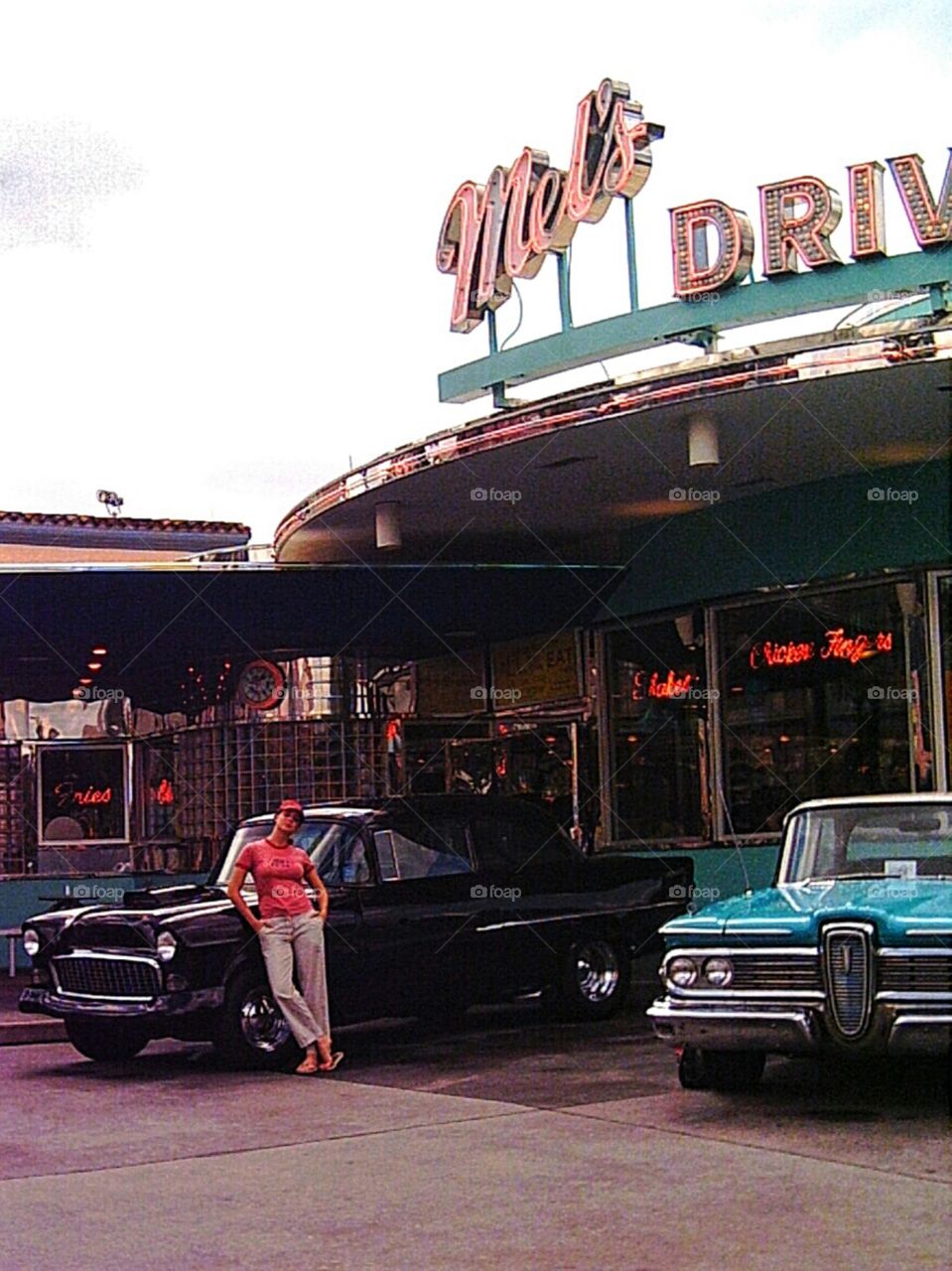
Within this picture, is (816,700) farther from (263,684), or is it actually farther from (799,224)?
(263,684)

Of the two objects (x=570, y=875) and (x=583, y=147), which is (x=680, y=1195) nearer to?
(x=570, y=875)

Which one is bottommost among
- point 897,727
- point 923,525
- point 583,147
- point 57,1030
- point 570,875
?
point 57,1030

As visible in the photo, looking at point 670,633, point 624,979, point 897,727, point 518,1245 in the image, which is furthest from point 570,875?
point 518,1245

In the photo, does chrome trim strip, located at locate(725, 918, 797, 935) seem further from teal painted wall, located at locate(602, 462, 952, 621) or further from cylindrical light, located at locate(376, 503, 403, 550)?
cylindrical light, located at locate(376, 503, 403, 550)

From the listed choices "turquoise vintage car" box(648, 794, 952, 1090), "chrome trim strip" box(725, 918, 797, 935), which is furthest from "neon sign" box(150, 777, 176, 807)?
"chrome trim strip" box(725, 918, 797, 935)

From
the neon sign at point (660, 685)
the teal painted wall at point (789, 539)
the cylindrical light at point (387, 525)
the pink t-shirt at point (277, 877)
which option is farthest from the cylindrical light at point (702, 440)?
the pink t-shirt at point (277, 877)

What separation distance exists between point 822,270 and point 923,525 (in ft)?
10.9

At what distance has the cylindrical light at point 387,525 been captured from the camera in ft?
55.2

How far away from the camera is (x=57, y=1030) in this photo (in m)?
14.1

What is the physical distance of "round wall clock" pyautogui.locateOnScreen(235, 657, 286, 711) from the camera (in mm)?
19812

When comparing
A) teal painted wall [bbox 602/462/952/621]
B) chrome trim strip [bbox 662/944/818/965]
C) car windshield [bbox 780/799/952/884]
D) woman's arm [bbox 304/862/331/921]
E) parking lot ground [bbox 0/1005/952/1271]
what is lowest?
parking lot ground [bbox 0/1005/952/1271]

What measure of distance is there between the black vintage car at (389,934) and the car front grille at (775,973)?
144 inches

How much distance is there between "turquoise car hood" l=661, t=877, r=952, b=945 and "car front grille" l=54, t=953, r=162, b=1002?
11.7 ft

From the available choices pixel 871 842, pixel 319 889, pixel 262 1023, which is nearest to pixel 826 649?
pixel 871 842
